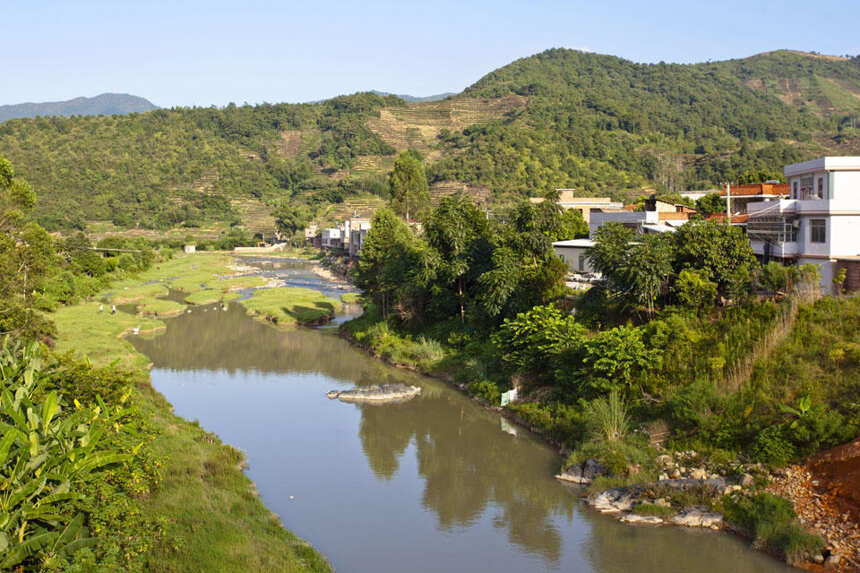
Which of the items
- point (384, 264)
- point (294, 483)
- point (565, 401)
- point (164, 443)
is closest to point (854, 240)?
point (565, 401)

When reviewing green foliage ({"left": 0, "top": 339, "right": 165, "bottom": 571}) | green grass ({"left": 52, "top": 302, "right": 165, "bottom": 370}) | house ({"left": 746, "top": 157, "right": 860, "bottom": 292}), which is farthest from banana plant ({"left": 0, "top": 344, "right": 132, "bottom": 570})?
house ({"left": 746, "top": 157, "right": 860, "bottom": 292})

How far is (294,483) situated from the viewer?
63.6 feet

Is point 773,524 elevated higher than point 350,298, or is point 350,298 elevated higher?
point 773,524

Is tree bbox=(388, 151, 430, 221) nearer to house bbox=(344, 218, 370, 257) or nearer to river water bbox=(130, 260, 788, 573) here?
house bbox=(344, 218, 370, 257)

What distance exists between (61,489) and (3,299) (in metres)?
17.4

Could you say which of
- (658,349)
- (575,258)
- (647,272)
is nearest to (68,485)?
(658,349)

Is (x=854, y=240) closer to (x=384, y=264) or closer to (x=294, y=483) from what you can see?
(x=294, y=483)

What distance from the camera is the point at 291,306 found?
1869 inches

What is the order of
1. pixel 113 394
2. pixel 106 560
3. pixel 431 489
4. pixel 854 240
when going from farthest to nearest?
pixel 854 240, pixel 431 489, pixel 113 394, pixel 106 560

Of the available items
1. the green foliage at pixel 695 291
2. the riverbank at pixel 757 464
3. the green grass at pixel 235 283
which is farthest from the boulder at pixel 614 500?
the green grass at pixel 235 283

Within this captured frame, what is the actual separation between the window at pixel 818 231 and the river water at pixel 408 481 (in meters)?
10.5

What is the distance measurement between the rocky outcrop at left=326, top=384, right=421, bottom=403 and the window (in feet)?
48.4

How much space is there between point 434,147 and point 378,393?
130 m

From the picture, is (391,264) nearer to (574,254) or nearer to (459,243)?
(459,243)
